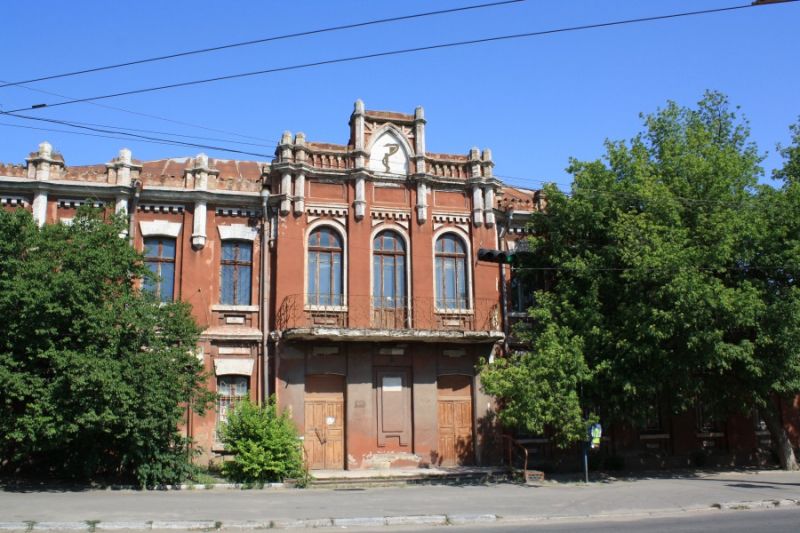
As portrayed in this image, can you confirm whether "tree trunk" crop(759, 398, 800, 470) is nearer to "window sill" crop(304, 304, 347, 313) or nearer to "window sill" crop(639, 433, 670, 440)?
"window sill" crop(639, 433, 670, 440)

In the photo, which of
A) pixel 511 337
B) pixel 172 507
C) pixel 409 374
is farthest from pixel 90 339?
pixel 511 337

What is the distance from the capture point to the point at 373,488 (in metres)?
18.4

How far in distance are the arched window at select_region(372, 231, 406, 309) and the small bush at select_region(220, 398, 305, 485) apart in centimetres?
487

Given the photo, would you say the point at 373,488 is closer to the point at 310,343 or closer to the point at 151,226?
the point at 310,343

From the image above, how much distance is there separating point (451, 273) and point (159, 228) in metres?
8.90

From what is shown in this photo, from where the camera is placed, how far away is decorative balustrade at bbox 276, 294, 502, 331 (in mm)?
20781

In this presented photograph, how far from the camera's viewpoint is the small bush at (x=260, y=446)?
17984 millimetres

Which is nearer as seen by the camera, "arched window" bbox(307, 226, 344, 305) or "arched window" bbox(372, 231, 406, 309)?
"arched window" bbox(307, 226, 344, 305)

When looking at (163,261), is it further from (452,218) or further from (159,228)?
(452,218)

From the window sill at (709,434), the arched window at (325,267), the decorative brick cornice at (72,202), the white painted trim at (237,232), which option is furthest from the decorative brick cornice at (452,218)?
the window sill at (709,434)

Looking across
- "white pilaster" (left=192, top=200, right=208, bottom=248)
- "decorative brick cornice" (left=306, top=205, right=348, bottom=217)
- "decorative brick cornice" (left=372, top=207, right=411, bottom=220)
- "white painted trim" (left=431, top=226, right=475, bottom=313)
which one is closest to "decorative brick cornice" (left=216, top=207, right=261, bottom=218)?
"white pilaster" (left=192, top=200, right=208, bottom=248)

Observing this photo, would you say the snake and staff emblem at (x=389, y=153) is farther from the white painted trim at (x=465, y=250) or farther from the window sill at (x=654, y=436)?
the window sill at (x=654, y=436)

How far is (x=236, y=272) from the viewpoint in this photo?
21.5 m

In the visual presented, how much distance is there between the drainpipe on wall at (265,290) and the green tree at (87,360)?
8.65 ft
